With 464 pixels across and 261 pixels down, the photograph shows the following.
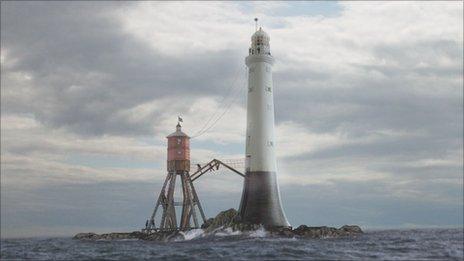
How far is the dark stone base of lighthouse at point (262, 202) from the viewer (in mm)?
61969

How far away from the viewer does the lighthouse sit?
62.4 metres

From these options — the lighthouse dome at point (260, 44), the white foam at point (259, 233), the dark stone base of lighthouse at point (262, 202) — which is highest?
the lighthouse dome at point (260, 44)

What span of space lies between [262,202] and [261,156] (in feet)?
18.5

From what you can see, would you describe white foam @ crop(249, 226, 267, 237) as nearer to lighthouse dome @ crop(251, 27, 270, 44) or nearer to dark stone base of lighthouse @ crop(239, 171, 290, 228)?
dark stone base of lighthouse @ crop(239, 171, 290, 228)

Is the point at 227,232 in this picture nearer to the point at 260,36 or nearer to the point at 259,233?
the point at 259,233

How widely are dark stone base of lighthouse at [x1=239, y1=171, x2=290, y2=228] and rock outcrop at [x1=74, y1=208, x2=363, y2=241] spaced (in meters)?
1.49

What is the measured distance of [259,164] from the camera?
2484 inches

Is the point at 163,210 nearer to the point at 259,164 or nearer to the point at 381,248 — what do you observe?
the point at 259,164

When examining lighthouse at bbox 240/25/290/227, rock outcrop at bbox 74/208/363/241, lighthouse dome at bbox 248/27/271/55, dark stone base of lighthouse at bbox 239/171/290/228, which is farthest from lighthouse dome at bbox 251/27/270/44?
rock outcrop at bbox 74/208/363/241

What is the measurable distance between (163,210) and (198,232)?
1052cm

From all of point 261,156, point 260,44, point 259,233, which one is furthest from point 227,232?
point 260,44

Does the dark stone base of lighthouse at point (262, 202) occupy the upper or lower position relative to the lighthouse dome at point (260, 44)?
lower

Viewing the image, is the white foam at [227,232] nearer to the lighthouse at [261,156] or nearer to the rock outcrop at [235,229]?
the rock outcrop at [235,229]

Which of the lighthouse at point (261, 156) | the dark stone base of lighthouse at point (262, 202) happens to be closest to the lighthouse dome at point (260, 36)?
the lighthouse at point (261, 156)
